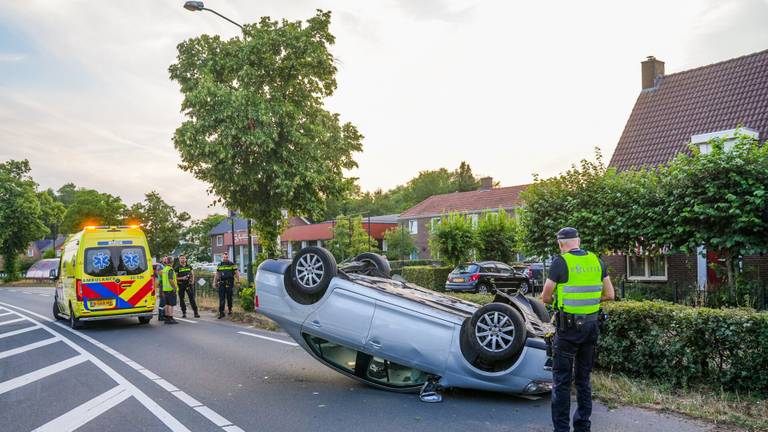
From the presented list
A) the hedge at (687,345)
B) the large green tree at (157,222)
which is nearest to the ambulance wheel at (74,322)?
the hedge at (687,345)

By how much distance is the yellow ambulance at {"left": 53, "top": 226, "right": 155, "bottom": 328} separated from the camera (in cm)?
1424

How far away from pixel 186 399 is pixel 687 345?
5795 mm

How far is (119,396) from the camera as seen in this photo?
24.0ft

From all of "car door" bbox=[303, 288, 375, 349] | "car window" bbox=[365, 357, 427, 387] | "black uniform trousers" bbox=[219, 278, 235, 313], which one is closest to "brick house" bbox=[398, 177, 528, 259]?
"black uniform trousers" bbox=[219, 278, 235, 313]

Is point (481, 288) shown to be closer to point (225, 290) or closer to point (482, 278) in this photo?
point (482, 278)

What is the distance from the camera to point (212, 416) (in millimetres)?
6332

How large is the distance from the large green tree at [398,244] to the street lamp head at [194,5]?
3986cm

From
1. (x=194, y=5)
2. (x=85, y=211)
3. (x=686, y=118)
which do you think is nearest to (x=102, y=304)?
(x=194, y=5)

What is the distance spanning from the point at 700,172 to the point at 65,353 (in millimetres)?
13810

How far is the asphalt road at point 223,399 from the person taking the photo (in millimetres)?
6035

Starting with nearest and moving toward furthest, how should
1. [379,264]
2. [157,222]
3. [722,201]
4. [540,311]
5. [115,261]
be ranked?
1. [540,311]
2. [379,264]
3. [722,201]
4. [115,261]
5. [157,222]

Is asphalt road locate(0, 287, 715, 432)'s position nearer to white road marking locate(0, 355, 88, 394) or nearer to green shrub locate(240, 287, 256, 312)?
A: white road marking locate(0, 355, 88, 394)

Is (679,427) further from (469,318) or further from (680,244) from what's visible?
(680,244)

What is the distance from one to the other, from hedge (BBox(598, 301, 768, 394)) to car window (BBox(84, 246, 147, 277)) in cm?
1108
